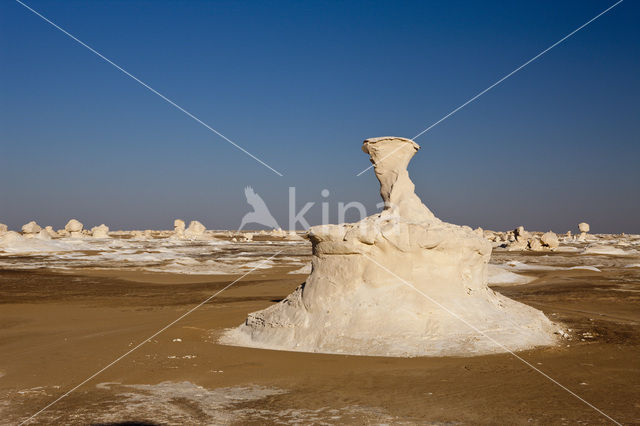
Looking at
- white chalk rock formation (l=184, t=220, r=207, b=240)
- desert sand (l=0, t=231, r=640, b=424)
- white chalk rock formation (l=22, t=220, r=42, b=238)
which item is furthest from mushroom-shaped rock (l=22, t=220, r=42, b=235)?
desert sand (l=0, t=231, r=640, b=424)

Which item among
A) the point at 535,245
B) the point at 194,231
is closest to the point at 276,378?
the point at 535,245

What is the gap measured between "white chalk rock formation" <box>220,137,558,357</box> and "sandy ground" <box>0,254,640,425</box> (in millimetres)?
548

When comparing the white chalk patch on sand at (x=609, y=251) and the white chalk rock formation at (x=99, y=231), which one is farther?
the white chalk rock formation at (x=99, y=231)

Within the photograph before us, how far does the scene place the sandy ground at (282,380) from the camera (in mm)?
6527

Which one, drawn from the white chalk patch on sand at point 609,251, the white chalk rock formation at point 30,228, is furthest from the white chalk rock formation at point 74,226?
the white chalk patch on sand at point 609,251

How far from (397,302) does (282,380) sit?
3154 millimetres

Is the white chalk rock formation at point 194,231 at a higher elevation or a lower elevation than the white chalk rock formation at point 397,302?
higher

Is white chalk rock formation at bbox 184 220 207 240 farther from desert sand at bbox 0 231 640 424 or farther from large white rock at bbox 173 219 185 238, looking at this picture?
desert sand at bbox 0 231 640 424

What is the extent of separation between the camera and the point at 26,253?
46.9 meters

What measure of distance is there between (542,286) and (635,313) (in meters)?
8.94

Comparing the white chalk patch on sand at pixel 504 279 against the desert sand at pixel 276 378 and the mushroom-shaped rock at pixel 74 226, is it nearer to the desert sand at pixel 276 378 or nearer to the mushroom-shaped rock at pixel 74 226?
the desert sand at pixel 276 378

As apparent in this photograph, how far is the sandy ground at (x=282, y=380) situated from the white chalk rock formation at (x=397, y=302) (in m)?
0.55

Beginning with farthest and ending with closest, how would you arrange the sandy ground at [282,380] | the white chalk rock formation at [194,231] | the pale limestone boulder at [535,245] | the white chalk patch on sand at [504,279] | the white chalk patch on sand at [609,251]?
the white chalk rock formation at [194,231] < the pale limestone boulder at [535,245] < the white chalk patch on sand at [609,251] < the white chalk patch on sand at [504,279] < the sandy ground at [282,380]

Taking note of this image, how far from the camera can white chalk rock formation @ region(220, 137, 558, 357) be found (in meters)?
9.91
